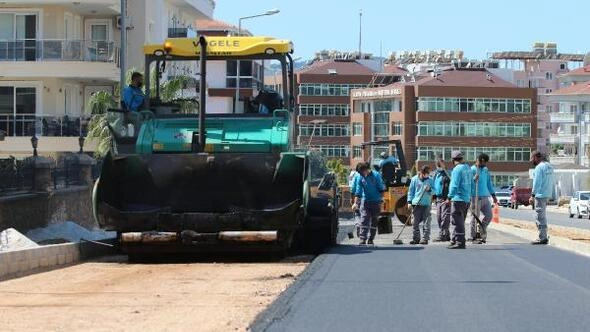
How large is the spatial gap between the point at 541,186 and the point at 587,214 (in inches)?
1496

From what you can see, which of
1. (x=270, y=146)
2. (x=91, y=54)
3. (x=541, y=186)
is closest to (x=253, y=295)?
(x=270, y=146)

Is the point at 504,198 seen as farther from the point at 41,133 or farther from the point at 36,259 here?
the point at 36,259

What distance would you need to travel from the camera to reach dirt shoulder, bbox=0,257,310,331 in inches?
408

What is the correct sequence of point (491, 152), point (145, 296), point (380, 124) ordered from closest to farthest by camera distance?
1. point (145, 296)
2. point (491, 152)
3. point (380, 124)

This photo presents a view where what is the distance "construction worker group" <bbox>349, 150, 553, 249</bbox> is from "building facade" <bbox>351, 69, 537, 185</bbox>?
282 ft

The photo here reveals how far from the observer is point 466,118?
361ft

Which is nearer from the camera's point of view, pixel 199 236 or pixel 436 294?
pixel 436 294

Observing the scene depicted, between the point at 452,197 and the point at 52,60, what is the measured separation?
25959 millimetres

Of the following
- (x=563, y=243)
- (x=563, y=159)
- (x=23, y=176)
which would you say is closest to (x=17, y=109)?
(x=23, y=176)

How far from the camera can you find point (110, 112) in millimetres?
18438

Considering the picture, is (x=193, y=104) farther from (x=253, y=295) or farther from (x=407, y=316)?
(x=407, y=316)

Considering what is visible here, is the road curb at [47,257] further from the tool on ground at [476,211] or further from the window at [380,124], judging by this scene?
the window at [380,124]

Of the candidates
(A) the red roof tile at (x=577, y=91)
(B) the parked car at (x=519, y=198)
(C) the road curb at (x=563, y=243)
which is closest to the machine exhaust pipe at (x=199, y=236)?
(C) the road curb at (x=563, y=243)

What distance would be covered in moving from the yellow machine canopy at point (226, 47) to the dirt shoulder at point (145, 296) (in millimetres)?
3695
